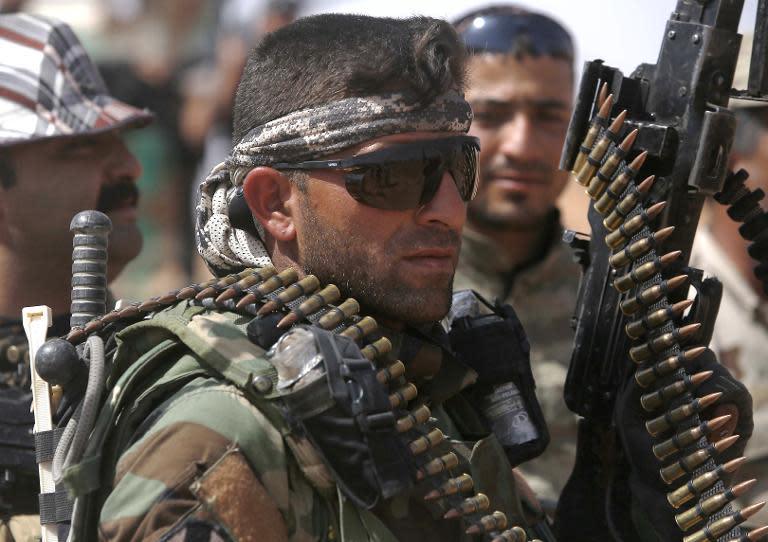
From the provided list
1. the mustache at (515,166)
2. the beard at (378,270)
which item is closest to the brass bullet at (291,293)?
the beard at (378,270)

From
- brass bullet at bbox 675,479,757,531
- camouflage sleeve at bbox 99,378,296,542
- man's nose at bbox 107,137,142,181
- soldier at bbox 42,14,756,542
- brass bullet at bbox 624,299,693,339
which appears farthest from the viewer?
man's nose at bbox 107,137,142,181

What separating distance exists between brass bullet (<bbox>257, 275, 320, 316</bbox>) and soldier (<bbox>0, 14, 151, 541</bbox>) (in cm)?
170

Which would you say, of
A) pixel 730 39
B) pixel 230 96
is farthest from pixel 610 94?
pixel 230 96

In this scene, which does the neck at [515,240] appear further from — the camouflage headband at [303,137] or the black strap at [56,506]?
the black strap at [56,506]

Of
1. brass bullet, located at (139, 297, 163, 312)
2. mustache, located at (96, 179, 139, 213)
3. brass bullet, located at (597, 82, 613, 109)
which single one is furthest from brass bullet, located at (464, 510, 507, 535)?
mustache, located at (96, 179, 139, 213)

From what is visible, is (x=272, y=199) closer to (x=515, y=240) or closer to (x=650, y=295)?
(x=650, y=295)

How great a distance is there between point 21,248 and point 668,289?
8.73ft

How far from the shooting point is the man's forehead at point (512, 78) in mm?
7070

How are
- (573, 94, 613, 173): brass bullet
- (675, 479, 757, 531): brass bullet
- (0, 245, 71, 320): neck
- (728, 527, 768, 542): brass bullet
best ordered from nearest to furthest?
1. (728, 527, 768, 542): brass bullet
2. (675, 479, 757, 531): brass bullet
3. (573, 94, 613, 173): brass bullet
4. (0, 245, 71, 320): neck

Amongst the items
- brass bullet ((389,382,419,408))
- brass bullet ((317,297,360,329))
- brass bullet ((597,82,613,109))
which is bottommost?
brass bullet ((389,382,419,408))

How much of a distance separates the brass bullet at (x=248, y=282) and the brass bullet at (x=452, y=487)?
2.51 ft

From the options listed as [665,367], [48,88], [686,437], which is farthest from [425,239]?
[48,88]

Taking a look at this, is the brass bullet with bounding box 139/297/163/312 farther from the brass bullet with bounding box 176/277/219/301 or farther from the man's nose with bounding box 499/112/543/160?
the man's nose with bounding box 499/112/543/160

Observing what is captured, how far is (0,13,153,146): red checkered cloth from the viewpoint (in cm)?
566
